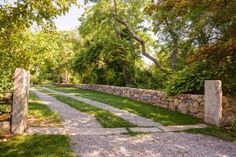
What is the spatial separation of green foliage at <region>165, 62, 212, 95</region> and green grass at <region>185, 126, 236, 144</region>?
8.80 feet

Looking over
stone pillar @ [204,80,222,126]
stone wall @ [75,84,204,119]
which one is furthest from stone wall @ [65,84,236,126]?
stone pillar @ [204,80,222,126]

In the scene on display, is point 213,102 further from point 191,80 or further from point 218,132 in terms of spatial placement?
point 191,80

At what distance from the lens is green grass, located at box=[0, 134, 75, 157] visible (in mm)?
5652

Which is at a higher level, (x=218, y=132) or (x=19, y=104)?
(x=19, y=104)

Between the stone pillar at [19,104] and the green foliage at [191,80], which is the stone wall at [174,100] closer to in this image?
the green foliage at [191,80]

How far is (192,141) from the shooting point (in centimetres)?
725

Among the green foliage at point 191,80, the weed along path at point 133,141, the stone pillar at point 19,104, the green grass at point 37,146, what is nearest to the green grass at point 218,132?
the weed along path at point 133,141

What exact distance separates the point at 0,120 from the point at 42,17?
2.92 metres

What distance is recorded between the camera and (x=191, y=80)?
460 inches

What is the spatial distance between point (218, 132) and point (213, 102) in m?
1.37

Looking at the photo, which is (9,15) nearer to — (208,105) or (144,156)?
(144,156)

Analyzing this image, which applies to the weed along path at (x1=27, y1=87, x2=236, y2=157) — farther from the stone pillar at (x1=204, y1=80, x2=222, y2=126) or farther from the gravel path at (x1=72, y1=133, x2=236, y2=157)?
the stone pillar at (x1=204, y1=80, x2=222, y2=126)

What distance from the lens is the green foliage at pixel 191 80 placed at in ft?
36.9

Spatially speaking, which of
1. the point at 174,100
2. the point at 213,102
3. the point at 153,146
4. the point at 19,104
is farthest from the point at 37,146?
the point at 174,100
